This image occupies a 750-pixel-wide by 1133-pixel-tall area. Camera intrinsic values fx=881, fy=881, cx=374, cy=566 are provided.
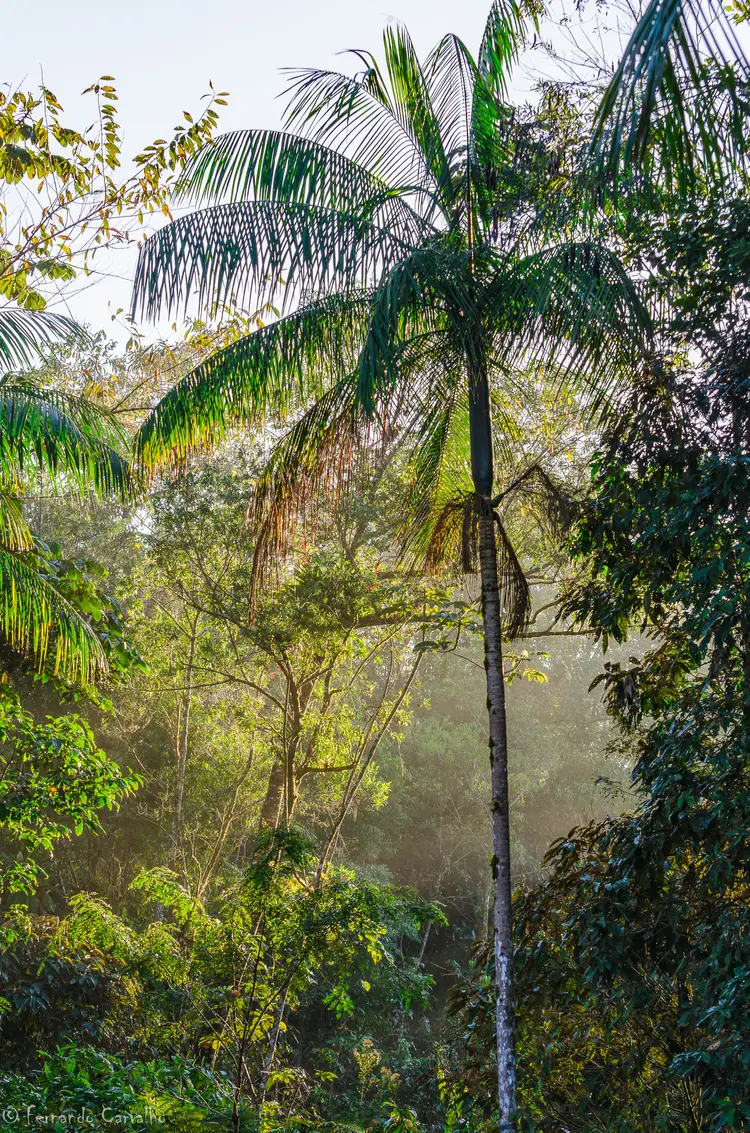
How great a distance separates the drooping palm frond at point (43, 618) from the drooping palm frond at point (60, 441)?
567 mm

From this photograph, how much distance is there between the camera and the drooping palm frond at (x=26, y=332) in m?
4.39

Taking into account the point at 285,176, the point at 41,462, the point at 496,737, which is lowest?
the point at 496,737

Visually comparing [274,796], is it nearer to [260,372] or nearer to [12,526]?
[12,526]

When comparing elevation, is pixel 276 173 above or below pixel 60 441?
above

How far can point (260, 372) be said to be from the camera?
4.54 meters

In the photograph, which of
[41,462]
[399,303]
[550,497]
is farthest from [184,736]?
[399,303]

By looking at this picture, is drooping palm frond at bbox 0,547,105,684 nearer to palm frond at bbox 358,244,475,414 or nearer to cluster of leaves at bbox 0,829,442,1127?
cluster of leaves at bbox 0,829,442,1127

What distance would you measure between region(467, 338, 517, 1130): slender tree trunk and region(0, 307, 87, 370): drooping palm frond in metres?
2.12

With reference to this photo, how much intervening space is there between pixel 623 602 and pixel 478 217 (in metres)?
2.18

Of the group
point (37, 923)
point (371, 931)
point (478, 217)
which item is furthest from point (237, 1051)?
point (478, 217)

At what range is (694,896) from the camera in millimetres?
4039

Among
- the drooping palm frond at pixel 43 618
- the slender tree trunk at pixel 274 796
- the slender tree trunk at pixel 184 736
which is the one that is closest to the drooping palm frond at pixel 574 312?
the drooping palm frond at pixel 43 618

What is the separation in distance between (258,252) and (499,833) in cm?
309

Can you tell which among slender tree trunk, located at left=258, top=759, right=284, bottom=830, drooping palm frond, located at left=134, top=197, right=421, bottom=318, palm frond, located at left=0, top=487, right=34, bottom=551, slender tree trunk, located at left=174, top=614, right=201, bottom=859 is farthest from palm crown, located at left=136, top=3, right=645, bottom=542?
slender tree trunk, located at left=258, top=759, right=284, bottom=830
